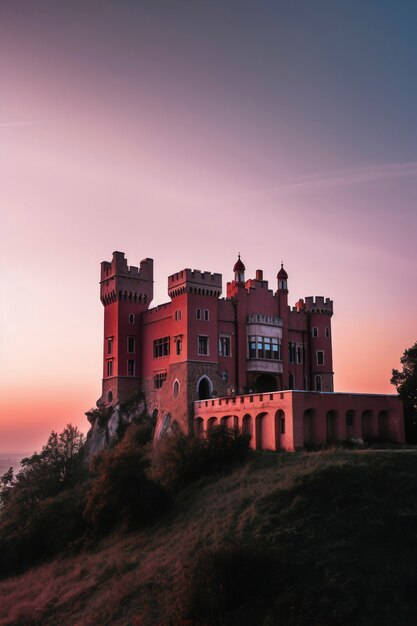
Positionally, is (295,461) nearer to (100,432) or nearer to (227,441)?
(227,441)

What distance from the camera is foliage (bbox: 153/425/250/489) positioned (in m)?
44.1

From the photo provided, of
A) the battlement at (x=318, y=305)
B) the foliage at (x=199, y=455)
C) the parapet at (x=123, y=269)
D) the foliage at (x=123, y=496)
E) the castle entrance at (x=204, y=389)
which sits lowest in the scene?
the foliage at (x=123, y=496)

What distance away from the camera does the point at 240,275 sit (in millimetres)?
59531

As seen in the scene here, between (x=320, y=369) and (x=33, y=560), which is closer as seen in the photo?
(x=33, y=560)

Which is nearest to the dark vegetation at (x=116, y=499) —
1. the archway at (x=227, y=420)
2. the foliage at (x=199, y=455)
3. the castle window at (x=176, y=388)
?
the foliage at (x=199, y=455)

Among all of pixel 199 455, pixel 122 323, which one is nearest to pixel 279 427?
pixel 199 455

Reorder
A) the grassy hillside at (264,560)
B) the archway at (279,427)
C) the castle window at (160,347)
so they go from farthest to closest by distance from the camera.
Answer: the castle window at (160,347) → the archway at (279,427) → the grassy hillside at (264,560)

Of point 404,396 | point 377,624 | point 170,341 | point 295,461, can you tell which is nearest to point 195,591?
point 377,624

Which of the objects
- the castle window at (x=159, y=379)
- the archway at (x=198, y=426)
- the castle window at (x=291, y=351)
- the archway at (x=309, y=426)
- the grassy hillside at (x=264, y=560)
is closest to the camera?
the grassy hillside at (x=264, y=560)

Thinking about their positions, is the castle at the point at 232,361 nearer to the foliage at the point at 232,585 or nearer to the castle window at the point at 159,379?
the castle window at the point at 159,379

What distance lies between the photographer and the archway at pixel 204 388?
180ft

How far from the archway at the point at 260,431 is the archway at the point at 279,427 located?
5.32 feet

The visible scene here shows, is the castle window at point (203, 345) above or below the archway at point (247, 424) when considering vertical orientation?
above

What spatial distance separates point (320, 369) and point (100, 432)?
70.2ft
